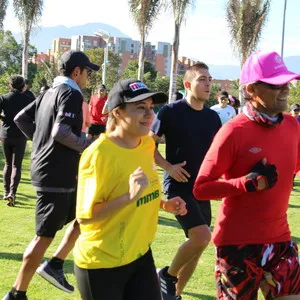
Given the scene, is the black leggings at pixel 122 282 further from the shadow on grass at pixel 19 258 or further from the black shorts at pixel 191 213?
the shadow on grass at pixel 19 258

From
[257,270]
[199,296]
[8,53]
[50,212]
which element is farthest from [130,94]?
[8,53]

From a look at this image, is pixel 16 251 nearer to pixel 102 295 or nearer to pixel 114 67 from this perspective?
pixel 102 295

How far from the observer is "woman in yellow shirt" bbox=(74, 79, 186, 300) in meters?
2.77

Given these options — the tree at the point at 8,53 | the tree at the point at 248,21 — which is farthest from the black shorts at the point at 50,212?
the tree at the point at 8,53

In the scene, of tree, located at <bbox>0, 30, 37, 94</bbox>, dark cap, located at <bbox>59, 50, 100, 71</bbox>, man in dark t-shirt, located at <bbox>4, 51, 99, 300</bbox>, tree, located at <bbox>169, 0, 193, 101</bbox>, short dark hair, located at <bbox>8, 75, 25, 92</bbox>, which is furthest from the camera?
tree, located at <bbox>0, 30, 37, 94</bbox>

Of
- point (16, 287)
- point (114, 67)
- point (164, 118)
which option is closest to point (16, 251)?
point (16, 287)

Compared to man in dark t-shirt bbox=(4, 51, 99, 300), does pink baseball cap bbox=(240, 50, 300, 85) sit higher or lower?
higher

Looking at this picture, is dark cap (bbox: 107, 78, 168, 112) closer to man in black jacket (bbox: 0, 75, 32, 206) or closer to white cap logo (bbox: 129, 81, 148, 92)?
white cap logo (bbox: 129, 81, 148, 92)

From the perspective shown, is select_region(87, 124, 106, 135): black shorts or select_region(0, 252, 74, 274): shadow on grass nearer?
select_region(0, 252, 74, 274): shadow on grass

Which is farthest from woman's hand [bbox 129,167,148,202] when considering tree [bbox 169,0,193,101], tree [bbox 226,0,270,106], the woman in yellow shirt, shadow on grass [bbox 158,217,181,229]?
tree [bbox 226,0,270,106]

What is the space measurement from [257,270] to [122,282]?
803 mm

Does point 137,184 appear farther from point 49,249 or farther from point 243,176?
point 49,249

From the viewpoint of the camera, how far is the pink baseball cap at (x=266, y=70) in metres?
3.09

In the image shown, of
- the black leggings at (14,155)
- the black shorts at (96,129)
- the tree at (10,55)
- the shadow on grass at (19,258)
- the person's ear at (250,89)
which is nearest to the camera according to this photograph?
the person's ear at (250,89)
